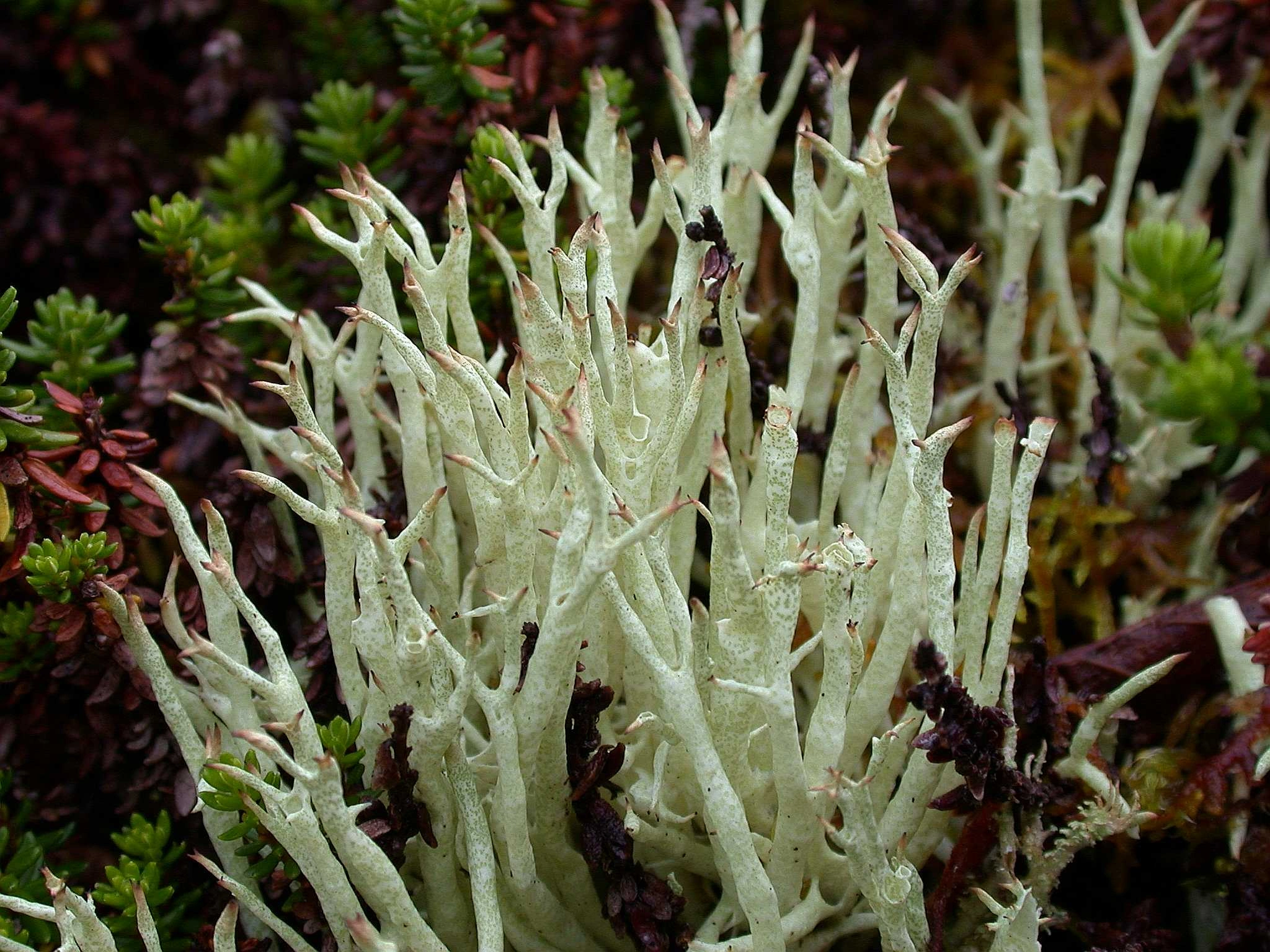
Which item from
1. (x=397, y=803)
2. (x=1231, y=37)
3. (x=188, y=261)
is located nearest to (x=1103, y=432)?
(x=1231, y=37)

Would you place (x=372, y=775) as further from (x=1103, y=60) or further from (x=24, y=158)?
(x=1103, y=60)

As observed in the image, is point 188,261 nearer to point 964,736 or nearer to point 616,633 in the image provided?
point 616,633

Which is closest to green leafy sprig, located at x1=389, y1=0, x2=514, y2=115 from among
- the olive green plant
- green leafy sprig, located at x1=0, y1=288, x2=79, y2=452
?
the olive green plant

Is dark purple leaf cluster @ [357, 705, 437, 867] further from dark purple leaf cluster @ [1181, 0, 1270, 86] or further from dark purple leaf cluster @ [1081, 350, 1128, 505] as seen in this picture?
dark purple leaf cluster @ [1181, 0, 1270, 86]

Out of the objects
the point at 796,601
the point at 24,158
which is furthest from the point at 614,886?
the point at 24,158

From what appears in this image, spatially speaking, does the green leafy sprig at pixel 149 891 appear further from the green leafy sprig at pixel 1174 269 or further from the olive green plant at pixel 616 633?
the green leafy sprig at pixel 1174 269
